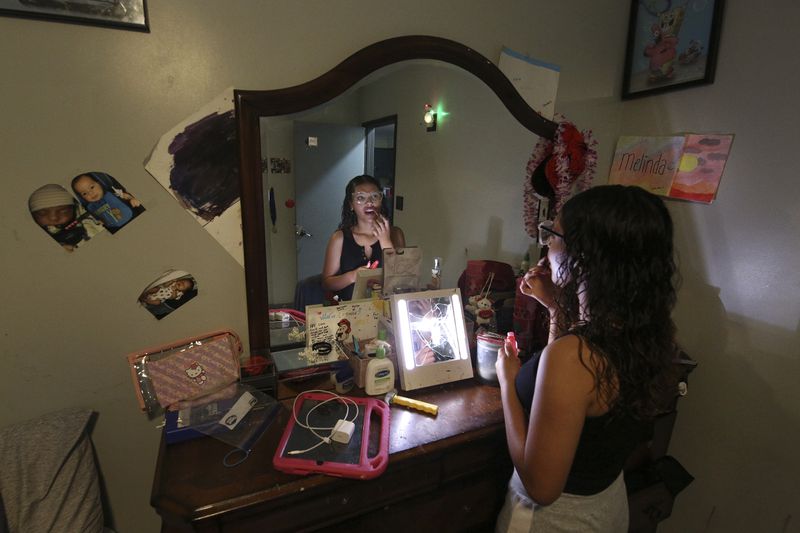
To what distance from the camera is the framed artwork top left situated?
2.64 ft

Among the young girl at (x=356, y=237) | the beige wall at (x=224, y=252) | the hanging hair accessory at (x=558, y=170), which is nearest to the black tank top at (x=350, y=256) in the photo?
the young girl at (x=356, y=237)

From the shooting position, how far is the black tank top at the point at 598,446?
84cm

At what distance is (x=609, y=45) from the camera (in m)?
1.48

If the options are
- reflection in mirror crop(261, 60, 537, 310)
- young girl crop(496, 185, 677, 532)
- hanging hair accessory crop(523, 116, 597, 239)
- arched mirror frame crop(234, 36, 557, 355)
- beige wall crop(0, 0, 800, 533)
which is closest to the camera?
young girl crop(496, 185, 677, 532)

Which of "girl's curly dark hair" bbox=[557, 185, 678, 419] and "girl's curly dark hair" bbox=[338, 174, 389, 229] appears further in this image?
"girl's curly dark hair" bbox=[338, 174, 389, 229]

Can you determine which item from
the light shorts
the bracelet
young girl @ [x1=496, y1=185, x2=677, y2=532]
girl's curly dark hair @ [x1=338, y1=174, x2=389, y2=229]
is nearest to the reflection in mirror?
girl's curly dark hair @ [x1=338, y1=174, x2=389, y2=229]

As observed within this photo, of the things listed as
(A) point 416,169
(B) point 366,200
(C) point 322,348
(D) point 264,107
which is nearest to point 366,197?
(B) point 366,200

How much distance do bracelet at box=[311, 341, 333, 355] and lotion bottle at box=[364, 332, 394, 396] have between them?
147mm

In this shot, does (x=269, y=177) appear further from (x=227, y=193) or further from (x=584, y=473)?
(x=584, y=473)

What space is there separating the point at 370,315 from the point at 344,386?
0.25 m

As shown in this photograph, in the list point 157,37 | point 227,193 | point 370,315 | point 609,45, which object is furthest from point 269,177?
point 609,45

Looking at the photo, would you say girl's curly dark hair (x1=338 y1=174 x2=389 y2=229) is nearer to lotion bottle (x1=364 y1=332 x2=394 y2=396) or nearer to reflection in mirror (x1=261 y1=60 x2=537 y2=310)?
reflection in mirror (x1=261 y1=60 x2=537 y2=310)

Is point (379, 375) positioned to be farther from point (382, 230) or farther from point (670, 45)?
point (670, 45)

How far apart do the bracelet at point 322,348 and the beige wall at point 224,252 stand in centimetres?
23
